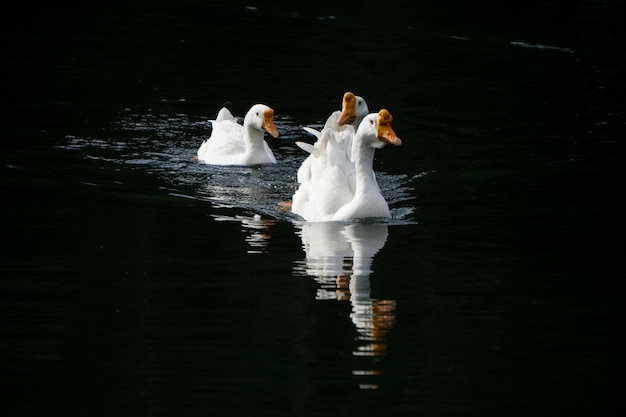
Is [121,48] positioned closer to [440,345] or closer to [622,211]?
[622,211]

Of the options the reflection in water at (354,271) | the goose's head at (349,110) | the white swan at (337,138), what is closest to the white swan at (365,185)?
the reflection in water at (354,271)

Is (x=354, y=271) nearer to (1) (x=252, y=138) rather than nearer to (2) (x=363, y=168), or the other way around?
(2) (x=363, y=168)

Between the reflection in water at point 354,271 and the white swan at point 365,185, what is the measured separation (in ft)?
0.46

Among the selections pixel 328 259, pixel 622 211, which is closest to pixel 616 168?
pixel 622 211

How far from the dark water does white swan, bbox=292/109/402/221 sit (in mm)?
176

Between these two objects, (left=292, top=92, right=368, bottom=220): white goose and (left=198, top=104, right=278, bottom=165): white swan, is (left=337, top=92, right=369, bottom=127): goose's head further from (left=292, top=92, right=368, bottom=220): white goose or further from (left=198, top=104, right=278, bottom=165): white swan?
(left=198, top=104, right=278, bottom=165): white swan

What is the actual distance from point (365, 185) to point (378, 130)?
0.55 metres

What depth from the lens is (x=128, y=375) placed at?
7363 mm

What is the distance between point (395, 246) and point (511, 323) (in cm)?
245

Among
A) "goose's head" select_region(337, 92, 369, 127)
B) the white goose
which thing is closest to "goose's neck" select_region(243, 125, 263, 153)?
"goose's head" select_region(337, 92, 369, 127)

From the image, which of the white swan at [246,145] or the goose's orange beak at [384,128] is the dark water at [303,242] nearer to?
the white swan at [246,145]

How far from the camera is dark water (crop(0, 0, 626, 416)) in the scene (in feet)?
24.2

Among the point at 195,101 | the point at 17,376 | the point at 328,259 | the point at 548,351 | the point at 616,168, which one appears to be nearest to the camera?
the point at 17,376

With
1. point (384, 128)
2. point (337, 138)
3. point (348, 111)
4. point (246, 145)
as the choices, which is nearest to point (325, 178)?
point (337, 138)
